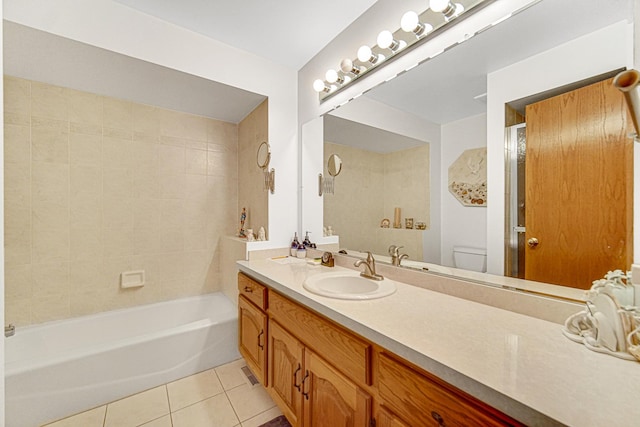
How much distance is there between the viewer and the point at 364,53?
1.51 metres

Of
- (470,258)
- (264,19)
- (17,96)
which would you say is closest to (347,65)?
(264,19)

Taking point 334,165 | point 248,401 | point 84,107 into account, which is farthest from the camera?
point 84,107

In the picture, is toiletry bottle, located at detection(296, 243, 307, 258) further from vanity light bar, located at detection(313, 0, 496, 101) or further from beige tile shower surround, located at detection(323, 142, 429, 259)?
vanity light bar, located at detection(313, 0, 496, 101)

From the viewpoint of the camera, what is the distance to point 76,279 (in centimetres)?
198

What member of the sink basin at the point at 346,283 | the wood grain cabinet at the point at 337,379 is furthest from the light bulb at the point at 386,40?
the wood grain cabinet at the point at 337,379

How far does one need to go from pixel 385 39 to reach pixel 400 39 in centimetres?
8

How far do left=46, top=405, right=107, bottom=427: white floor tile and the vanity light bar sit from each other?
2422 millimetres

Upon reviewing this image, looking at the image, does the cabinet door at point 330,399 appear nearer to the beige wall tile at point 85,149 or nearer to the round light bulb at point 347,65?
the round light bulb at point 347,65

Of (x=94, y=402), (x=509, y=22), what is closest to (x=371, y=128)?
(x=509, y=22)

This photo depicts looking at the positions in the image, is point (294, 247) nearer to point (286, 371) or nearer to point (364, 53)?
point (286, 371)

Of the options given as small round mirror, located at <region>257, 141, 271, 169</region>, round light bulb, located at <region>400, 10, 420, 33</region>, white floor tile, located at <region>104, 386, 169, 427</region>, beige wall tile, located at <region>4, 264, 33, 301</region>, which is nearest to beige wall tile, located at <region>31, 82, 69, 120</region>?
beige wall tile, located at <region>4, 264, 33, 301</region>

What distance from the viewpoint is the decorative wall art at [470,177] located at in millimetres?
1063

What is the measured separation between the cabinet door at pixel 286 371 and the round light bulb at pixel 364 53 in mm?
1578

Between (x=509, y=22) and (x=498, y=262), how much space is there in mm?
920
